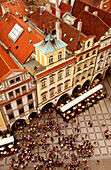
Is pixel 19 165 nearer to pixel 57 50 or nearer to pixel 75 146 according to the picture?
pixel 75 146

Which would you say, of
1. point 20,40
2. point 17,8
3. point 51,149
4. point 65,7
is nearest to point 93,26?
point 65,7

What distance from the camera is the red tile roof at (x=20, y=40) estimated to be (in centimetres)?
4475

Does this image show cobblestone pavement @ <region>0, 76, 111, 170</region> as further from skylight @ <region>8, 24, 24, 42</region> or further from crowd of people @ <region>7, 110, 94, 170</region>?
skylight @ <region>8, 24, 24, 42</region>

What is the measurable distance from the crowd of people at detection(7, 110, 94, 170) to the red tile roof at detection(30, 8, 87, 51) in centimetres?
2227

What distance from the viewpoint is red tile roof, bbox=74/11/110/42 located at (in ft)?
161

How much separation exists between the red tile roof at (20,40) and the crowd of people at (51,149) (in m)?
19.1

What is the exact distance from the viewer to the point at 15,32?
49.0 m

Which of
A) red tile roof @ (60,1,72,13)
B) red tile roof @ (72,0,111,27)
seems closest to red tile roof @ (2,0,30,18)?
red tile roof @ (60,1,72,13)

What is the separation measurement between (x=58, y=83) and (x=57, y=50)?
10432 millimetres

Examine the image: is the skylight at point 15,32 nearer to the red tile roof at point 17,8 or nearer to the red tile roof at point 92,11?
the red tile roof at point 17,8

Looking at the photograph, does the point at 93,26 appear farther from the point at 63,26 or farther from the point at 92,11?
the point at 92,11

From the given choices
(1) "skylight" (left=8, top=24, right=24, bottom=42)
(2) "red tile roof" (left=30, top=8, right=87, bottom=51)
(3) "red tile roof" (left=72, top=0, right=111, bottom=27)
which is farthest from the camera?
(3) "red tile roof" (left=72, top=0, right=111, bottom=27)

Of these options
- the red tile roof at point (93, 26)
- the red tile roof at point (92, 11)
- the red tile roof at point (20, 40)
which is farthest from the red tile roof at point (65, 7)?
the red tile roof at point (20, 40)

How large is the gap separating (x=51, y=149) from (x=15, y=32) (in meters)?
33.1
